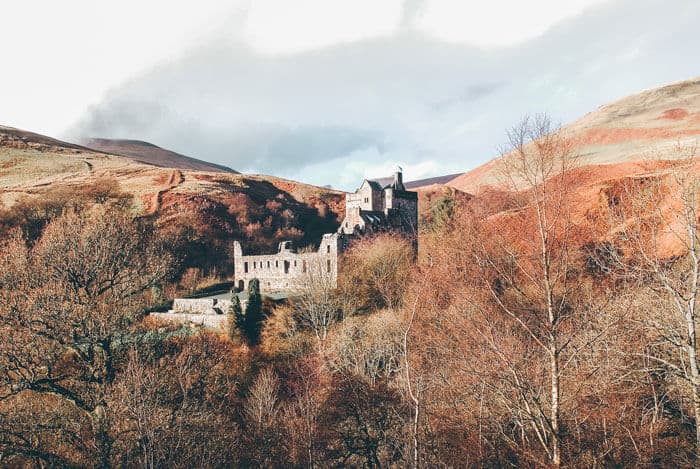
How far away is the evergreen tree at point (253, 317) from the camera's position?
98.3ft

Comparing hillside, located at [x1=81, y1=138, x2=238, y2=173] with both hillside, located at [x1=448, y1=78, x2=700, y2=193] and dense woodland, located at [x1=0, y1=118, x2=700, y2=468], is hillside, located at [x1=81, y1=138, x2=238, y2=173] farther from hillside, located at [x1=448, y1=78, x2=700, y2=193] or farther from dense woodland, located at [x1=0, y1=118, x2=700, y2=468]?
dense woodland, located at [x1=0, y1=118, x2=700, y2=468]

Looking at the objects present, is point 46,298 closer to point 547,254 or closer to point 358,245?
point 547,254

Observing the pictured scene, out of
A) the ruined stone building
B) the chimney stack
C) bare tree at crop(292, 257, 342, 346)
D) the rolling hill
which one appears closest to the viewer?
bare tree at crop(292, 257, 342, 346)

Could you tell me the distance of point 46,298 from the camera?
17844 millimetres

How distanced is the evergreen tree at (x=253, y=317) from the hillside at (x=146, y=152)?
3797 inches

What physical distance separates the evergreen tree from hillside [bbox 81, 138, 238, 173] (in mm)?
96437

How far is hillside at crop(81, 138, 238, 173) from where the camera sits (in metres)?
121

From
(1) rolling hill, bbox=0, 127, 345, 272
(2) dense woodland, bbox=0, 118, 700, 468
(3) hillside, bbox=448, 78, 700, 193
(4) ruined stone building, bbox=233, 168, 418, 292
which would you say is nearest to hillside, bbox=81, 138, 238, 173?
(1) rolling hill, bbox=0, 127, 345, 272

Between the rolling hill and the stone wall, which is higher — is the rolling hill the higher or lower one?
the higher one

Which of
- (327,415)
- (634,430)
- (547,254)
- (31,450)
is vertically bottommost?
(327,415)

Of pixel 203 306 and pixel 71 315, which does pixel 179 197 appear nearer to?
pixel 203 306

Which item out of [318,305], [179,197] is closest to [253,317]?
[318,305]

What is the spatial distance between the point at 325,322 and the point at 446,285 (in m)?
10.3

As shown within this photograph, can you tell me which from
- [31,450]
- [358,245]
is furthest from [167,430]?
[358,245]
